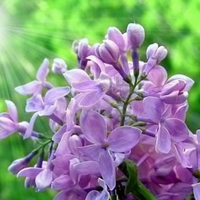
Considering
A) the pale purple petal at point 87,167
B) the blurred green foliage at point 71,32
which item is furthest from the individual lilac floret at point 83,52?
the blurred green foliage at point 71,32

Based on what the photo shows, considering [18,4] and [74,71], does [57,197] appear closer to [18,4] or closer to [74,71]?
[74,71]

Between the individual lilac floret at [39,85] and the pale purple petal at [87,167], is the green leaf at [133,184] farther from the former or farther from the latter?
the individual lilac floret at [39,85]

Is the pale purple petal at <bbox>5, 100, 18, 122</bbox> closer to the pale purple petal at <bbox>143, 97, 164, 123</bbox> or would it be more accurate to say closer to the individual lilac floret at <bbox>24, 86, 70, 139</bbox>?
the individual lilac floret at <bbox>24, 86, 70, 139</bbox>

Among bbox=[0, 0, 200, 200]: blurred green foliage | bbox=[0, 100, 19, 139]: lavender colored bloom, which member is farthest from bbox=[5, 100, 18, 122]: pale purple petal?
bbox=[0, 0, 200, 200]: blurred green foliage

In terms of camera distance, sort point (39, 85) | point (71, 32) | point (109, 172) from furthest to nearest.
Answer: point (71, 32) → point (39, 85) → point (109, 172)

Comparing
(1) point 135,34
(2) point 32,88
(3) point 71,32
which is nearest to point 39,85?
(2) point 32,88

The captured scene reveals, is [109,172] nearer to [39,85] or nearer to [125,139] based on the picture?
[125,139]
